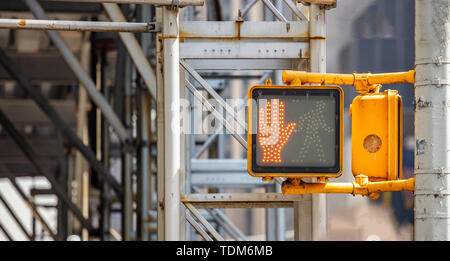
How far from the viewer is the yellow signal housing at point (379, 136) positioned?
5.89 metres

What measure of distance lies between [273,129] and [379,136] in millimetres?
651

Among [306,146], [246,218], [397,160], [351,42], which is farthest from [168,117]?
[246,218]

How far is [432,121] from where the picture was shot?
16.7 feet

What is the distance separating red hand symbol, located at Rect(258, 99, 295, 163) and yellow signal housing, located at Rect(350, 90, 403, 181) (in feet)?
1.45

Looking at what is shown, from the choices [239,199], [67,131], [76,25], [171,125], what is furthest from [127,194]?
[171,125]

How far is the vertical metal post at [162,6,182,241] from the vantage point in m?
7.31

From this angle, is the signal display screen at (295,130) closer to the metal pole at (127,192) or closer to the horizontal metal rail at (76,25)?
the horizontal metal rail at (76,25)

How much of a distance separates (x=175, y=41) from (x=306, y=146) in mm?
1812

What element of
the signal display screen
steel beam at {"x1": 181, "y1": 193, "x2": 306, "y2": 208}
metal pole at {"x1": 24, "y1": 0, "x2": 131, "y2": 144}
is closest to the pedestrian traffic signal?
the signal display screen

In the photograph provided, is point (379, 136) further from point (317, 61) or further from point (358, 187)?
point (317, 61)

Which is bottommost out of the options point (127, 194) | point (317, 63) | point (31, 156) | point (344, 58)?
point (127, 194)

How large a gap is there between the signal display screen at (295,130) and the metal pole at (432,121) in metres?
1.03

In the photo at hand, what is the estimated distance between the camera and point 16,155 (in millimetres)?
30734
